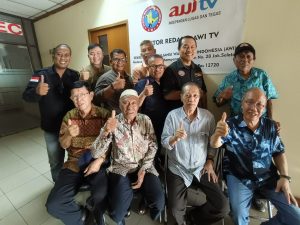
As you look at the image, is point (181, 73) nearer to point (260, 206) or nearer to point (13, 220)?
point (260, 206)

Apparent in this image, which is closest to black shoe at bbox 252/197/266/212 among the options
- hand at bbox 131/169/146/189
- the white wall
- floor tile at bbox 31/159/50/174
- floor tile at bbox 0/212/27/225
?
the white wall

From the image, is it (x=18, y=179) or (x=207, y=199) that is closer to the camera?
(x=207, y=199)

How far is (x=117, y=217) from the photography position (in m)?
1.47

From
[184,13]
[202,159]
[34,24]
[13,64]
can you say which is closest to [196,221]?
[202,159]

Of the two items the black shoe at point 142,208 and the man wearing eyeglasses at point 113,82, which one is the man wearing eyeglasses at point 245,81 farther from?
the black shoe at point 142,208

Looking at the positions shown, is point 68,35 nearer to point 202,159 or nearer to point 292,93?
point 202,159

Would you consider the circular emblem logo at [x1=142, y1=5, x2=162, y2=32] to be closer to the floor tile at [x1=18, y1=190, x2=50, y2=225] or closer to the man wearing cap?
the man wearing cap

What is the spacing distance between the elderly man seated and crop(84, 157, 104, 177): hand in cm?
106

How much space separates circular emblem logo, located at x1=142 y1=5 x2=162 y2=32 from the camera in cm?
254

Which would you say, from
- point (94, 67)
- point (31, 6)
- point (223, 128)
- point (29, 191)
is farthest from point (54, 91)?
point (31, 6)

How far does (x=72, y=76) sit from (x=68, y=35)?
2.40 m

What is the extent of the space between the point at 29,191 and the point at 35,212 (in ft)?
1.56

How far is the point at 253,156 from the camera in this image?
1.44 meters

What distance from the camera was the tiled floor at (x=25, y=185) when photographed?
6.18 ft
